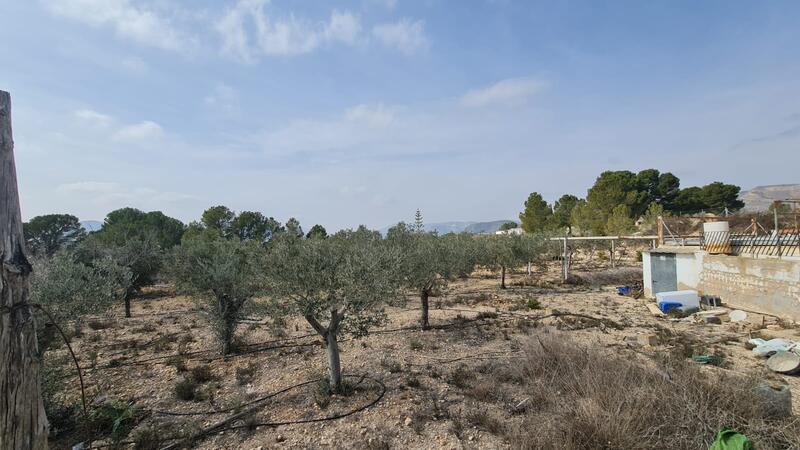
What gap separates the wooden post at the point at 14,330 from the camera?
2359mm

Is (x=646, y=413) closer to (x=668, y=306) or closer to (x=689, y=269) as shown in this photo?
(x=668, y=306)

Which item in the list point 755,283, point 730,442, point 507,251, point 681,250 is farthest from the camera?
point 507,251

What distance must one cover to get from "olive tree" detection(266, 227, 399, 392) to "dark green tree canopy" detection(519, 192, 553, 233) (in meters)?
50.2

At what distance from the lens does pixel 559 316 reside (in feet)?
47.4

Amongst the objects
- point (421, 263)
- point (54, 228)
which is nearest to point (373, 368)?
point (421, 263)

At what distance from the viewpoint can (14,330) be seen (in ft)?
7.97

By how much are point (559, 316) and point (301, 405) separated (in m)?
11.2

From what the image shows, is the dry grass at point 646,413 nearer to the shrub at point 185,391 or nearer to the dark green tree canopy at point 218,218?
the shrub at point 185,391

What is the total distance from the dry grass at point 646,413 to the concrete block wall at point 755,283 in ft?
34.0

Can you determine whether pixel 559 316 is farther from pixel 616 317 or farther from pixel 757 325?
pixel 757 325

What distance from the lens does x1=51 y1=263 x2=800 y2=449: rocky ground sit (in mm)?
5949

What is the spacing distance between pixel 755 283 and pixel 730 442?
13.9 metres

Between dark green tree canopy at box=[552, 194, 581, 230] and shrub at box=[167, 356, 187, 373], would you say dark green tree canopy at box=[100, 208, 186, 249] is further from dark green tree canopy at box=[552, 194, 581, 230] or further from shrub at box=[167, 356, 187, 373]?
dark green tree canopy at box=[552, 194, 581, 230]

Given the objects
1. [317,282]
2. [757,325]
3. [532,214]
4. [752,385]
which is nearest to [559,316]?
[757,325]
